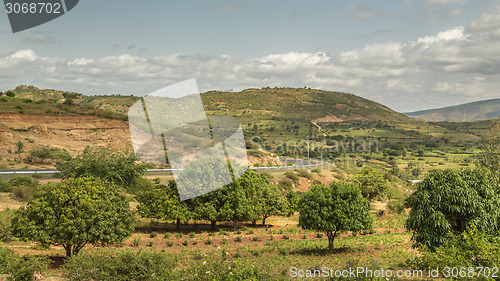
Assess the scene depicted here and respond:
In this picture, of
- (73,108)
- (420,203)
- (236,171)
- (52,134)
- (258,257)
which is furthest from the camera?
(73,108)

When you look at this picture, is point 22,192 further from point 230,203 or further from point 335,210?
point 335,210

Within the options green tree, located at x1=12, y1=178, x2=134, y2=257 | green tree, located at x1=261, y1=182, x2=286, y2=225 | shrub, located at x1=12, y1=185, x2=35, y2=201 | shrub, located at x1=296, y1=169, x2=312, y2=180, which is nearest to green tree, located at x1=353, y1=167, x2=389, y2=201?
shrub, located at x1=296, y1=169, x2=312, y2=180

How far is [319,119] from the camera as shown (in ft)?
651

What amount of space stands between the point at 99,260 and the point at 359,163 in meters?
118

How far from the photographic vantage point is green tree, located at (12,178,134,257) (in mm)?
21562

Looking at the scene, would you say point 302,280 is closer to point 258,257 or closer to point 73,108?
point 258,257

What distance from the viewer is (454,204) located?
2103 centimetres

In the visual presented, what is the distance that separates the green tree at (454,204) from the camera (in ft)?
68.0

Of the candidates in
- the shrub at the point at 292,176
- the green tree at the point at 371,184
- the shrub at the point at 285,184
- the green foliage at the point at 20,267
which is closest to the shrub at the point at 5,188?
the green foliage at the point at 20,267

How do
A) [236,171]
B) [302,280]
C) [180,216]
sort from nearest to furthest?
1. [302,280]
2. [180,216]
3. [236,171]

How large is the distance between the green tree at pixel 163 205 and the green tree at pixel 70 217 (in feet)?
41.0

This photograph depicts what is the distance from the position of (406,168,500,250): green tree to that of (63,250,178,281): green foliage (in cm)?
1445

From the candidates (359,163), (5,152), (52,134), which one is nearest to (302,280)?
(5,152)

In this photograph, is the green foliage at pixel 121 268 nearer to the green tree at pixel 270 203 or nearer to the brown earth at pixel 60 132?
the green tree at pixel 270 203
